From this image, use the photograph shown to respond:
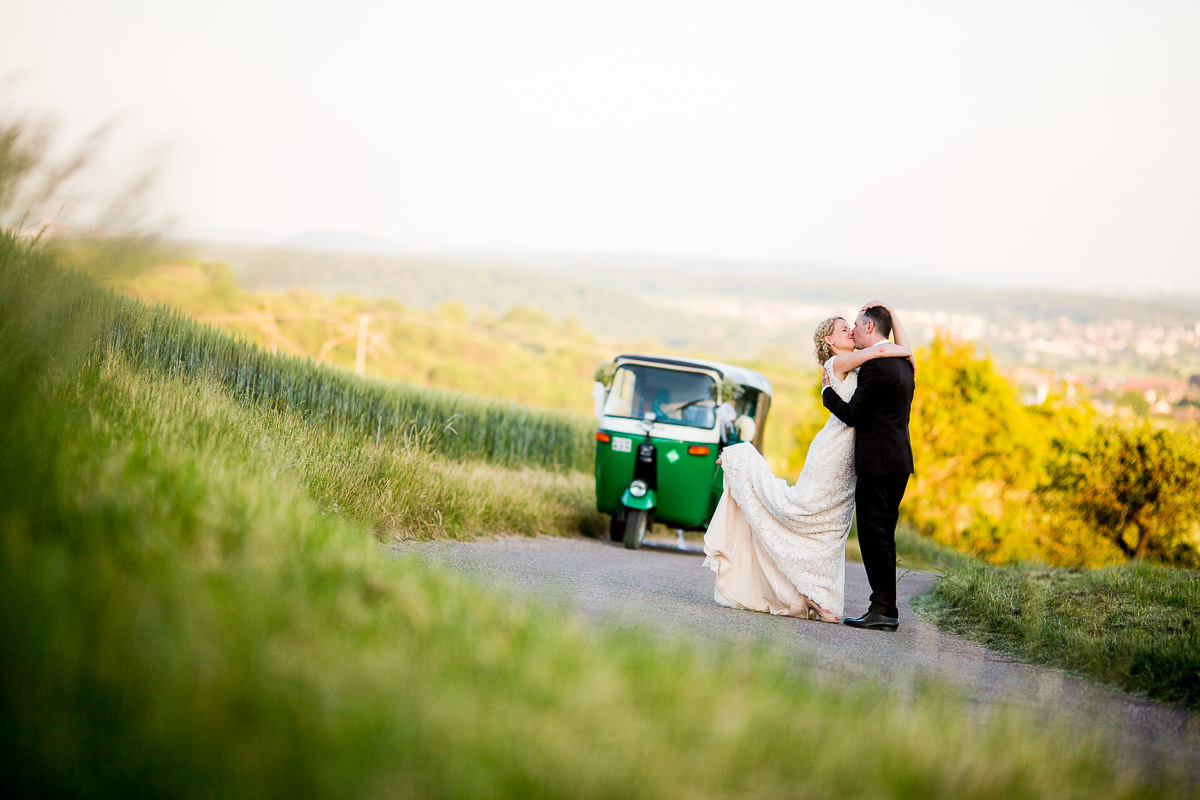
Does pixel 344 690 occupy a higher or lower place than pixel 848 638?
higher

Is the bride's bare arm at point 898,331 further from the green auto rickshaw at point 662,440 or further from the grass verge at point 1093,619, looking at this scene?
the green auto rickshaw at point 662,440

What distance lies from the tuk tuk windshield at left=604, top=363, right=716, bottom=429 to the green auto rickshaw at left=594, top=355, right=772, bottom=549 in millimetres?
15

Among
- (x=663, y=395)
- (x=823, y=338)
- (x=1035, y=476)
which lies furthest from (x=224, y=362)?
(x=1035, y=476)

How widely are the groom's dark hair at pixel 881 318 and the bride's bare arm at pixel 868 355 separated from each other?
0.61ft

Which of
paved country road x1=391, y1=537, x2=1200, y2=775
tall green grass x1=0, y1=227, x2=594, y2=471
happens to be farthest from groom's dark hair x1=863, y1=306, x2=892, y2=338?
tall green grass x1=0, y1=227, x2=594, y2=471

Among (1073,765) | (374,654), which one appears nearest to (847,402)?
(1073,765)

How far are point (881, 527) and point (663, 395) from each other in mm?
7659

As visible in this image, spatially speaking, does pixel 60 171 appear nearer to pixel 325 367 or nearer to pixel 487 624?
pixel 487 624

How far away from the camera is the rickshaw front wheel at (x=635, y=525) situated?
14.0 m

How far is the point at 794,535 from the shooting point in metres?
8.09

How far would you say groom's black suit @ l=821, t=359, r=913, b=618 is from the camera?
7.68 meters

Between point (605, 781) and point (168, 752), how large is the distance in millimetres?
1200

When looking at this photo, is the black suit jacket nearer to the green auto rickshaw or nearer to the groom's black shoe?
the groom's black shoe

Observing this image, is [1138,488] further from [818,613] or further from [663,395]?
[818,613]
